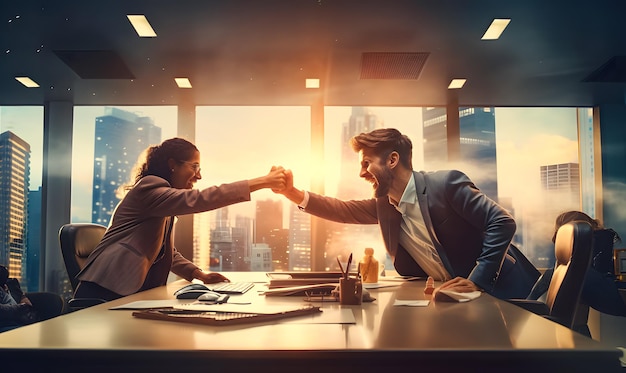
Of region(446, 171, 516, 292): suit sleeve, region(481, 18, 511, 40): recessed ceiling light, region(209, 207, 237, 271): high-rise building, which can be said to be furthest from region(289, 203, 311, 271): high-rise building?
region(446, 171, 516, 292): suit sleeve

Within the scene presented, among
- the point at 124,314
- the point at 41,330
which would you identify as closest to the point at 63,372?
the point at 41,330

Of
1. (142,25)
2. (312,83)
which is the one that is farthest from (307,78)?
(142,25)

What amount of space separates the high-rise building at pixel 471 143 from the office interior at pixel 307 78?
0.08ft

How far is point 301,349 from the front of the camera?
2.93 feet

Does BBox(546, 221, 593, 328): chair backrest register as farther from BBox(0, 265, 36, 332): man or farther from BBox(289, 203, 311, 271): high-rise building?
BBox(289, 203, 311, 271): high-rise building

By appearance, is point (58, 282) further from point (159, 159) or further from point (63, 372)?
point (63, 372)

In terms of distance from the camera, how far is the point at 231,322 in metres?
1.15

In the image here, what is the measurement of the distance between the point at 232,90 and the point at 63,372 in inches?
194

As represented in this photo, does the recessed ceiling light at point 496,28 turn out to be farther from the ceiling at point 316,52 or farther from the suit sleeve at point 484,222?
the suit sleeve at point 484,222

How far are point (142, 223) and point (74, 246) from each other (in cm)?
45

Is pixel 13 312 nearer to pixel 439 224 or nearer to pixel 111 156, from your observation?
pixel 439 224

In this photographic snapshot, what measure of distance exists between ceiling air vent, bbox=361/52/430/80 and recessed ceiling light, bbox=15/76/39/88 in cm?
322

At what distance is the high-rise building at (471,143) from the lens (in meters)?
6.09

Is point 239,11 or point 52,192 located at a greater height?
point 239,11
